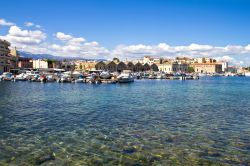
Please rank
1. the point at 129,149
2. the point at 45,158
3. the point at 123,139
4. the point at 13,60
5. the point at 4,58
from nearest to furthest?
the point at 45,158 → the point at 129,149 → the point at 123,139 → the point at 4,58 → the point at 13,60

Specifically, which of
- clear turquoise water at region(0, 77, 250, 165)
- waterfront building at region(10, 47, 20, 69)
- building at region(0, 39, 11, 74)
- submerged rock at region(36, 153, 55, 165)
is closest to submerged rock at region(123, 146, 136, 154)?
clear turquoise water at region(0, 77, 250, 165)

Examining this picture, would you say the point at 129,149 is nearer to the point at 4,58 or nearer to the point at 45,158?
the point at 45,158

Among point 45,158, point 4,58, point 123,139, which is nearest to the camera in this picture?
point 45,158

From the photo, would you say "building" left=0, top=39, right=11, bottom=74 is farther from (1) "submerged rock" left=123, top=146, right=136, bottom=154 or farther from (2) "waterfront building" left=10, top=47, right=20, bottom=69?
(1) "submerged rock" left=123, top=146, right=136, bottom=154

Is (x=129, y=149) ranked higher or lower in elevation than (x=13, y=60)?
lower

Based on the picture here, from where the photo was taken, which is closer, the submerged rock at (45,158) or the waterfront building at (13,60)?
the submerged rock at (45,158)

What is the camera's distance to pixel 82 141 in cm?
1809

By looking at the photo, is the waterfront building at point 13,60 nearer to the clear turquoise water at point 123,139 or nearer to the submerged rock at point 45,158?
the clear turquoise water at point 123,139

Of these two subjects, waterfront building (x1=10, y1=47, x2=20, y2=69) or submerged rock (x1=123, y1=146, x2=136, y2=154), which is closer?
submerged rock (x1=123, y1=146, x2=136, y2=154)

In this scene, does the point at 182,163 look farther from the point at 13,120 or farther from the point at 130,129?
the point at 13,120

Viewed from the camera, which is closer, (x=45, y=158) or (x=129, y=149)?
(x=45, y=158)

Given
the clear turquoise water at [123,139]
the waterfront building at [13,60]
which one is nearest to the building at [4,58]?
the waterfront building at [13,60]

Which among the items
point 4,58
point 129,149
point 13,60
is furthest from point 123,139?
point 13,60

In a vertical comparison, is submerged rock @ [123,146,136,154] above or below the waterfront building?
below
